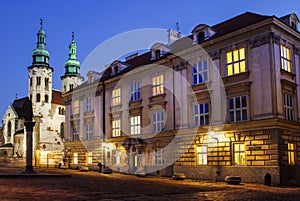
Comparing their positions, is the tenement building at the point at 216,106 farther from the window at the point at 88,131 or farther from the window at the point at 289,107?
the window at the point at 88,131

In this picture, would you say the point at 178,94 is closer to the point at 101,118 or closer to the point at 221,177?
the point at 221,177

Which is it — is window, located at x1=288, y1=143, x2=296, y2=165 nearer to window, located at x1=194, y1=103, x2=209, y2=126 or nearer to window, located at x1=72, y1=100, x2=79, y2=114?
window, located at x1=194, y1=103, x2=209, y2=126

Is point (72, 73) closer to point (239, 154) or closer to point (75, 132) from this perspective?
point (75, 132)

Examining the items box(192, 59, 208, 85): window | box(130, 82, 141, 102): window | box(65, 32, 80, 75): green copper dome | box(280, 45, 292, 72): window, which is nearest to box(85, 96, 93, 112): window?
box(130, 82, 141, 102): window

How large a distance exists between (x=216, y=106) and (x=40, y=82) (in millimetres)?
56776

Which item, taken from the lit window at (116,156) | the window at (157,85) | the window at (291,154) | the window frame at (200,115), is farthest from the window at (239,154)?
the lit window at (116,156)

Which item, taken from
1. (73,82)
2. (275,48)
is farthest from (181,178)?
(73,82)

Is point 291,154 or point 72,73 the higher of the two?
point 72,73

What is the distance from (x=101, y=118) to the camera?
43.9 meters

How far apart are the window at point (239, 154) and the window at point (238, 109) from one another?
194 centimetres

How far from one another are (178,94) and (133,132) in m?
8.34

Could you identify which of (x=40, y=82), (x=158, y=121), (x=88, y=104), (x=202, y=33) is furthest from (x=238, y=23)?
(x=40, y=82)

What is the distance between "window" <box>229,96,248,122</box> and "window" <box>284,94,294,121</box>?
280 cm

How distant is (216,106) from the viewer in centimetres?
2902
